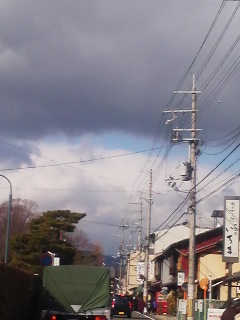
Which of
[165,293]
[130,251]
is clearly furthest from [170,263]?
[130,251]

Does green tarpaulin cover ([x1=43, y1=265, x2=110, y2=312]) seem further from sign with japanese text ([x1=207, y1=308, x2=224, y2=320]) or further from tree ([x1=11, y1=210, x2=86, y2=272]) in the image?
tree ([x1=11, y1=210, x2=86, y2=272])

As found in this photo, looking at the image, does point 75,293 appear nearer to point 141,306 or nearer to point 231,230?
point 231,230

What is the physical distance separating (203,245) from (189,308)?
28.2 m

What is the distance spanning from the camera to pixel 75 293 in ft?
92.6

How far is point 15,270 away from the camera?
93.9ft

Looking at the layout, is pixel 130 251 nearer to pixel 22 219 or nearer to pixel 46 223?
pixel 22 219

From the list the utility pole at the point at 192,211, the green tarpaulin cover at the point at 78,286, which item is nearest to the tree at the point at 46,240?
the utility pole at the point at 192,211

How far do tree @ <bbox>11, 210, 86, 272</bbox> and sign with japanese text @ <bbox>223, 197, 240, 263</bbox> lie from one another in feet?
56.9

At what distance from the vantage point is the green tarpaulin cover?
2802 centimetres

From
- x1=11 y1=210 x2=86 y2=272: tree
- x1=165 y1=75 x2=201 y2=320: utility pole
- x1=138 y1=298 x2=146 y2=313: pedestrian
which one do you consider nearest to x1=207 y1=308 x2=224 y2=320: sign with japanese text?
x1=165 y1=75 x2=201 y2=320: utility pole

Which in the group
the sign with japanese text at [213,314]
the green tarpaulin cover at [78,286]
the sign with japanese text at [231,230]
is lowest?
the sign with japanese text at [213,314]

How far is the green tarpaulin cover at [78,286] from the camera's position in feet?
91.9

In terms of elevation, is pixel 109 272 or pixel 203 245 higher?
pixel 203 245

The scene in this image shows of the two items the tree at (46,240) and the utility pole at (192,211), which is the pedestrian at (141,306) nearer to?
the tree at (46,240)
